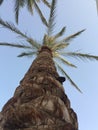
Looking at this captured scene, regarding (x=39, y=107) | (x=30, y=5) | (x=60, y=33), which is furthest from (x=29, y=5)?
(x=39, y=107)

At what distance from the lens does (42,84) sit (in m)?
5.48

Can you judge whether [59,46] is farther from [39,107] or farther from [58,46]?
[39,107]

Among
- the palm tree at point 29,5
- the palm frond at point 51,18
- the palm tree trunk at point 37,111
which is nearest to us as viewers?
the palm tree trunk at point 37,111

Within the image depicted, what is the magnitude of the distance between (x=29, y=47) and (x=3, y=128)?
9.23 meters

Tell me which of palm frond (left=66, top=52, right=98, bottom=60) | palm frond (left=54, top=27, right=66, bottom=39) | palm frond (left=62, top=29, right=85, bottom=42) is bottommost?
palm frond (left=66, top=52, right=98, bottom=60)

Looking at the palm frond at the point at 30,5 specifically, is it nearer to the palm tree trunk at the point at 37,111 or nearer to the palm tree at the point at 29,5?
the palm tree at the point at 29,5

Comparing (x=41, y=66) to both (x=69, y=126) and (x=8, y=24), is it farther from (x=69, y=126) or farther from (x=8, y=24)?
(x=8, y=24)

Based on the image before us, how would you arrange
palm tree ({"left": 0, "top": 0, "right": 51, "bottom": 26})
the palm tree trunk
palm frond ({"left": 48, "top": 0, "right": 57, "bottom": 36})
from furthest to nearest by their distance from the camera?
palm tree ({"left": 0, "top": 0, "right": 51, "bottom": 26}), palm frond ({"left": 48, "top": 0, "right": 57, "bottom": 36}), the palm tree trunk

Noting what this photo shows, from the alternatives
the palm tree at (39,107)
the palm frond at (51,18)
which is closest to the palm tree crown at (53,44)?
the palm frond at (51,18)

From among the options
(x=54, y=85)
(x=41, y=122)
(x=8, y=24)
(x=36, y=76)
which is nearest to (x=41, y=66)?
(x=36, y=76)

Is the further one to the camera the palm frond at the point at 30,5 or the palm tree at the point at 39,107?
the palm frond at the point at 30,5

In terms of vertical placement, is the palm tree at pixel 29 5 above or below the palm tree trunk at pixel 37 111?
above

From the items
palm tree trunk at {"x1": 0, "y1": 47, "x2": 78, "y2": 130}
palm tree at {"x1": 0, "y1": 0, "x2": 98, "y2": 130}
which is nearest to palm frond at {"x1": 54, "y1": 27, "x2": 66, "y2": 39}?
palm tree at {"x1": 0, "y1": 0, "x2": 98, "y2": 130}

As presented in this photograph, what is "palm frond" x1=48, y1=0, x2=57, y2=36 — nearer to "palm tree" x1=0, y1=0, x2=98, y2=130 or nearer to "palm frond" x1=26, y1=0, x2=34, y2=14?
"palm frond" x1=26, y1=0, x2=34, y2=14
